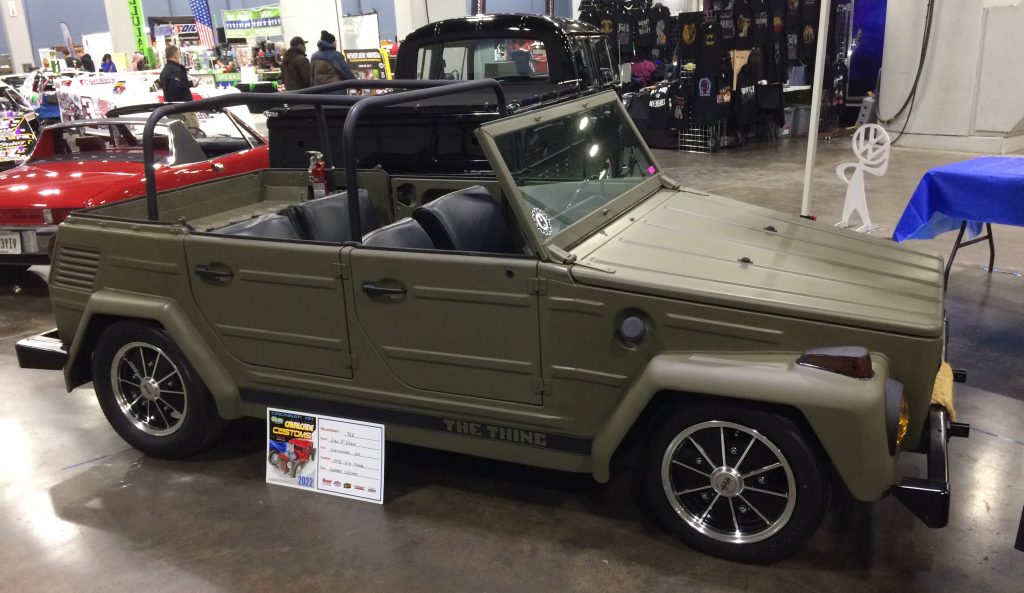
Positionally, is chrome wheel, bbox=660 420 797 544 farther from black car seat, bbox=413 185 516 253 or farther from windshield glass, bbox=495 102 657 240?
black car seat, bbox=413 185 516 253

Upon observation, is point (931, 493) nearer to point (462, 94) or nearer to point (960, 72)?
point (462, 94)

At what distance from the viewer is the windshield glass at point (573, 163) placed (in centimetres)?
316

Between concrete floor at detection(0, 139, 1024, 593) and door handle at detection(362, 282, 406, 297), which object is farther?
door handle at detection(362, 282, 406, 297)

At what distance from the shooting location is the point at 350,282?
323 cm

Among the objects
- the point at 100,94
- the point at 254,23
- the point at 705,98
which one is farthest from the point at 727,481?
the point at 254,23

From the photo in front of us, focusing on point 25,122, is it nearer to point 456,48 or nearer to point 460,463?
point 456,48

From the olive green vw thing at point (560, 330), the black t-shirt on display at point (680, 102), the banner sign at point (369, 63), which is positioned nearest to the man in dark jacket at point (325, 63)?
the banner sign at point (369, 63)

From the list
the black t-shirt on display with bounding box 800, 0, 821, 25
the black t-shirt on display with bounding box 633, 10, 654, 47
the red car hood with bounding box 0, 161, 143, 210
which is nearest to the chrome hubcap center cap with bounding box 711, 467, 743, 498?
the red car hood with bounding box 0, 161, 143, 210

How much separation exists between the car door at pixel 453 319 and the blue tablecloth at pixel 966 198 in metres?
3.75

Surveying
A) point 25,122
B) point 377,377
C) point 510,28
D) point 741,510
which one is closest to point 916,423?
point 741,510

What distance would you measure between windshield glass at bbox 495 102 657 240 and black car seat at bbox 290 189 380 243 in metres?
0.83

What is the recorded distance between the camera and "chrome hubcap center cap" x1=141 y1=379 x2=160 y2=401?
3.79 m

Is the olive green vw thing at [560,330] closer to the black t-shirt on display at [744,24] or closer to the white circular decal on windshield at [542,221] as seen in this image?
the white circular decal on windshield at [542,221]

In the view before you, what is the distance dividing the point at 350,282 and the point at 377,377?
0.41m
